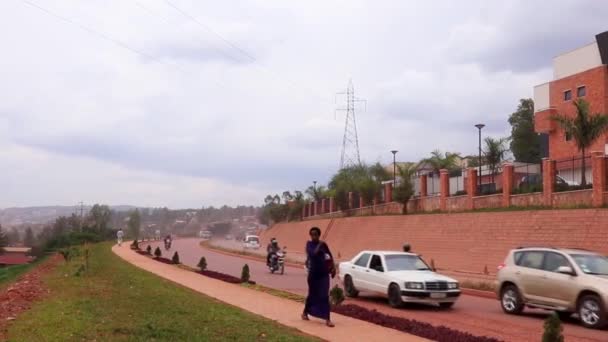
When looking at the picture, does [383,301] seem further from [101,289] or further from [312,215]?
[312,215]

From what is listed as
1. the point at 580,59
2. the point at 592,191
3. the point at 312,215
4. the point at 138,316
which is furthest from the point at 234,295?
the point at 312,215

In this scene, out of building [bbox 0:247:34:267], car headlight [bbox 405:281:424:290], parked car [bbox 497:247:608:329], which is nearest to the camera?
parked car [bbox 497:247:608:329]

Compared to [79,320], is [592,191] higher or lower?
higher

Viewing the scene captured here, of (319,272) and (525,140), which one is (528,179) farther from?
(525,140)

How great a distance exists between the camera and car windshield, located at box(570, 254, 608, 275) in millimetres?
14766

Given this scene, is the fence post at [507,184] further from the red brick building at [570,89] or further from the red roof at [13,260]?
the red roof at [13,260]

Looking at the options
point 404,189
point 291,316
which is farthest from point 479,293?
point 404,189

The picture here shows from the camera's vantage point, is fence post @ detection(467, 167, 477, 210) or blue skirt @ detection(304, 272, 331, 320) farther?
fence post @ detection(467, 167, 477, 210)

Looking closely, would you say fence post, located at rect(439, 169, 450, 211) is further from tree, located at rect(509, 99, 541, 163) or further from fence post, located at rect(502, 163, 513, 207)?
tree, located at rect(509, 99, 541, 163)

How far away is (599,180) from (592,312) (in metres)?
15.8

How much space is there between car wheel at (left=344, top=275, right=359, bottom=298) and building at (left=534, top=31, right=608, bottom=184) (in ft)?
99.9

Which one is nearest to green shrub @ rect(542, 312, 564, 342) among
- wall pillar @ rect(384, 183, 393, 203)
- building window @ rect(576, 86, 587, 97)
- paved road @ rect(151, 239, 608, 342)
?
paved road @ rect(151, 239, 608, 342)

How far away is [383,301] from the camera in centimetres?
1894

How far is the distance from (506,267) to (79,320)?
33.1 feet
